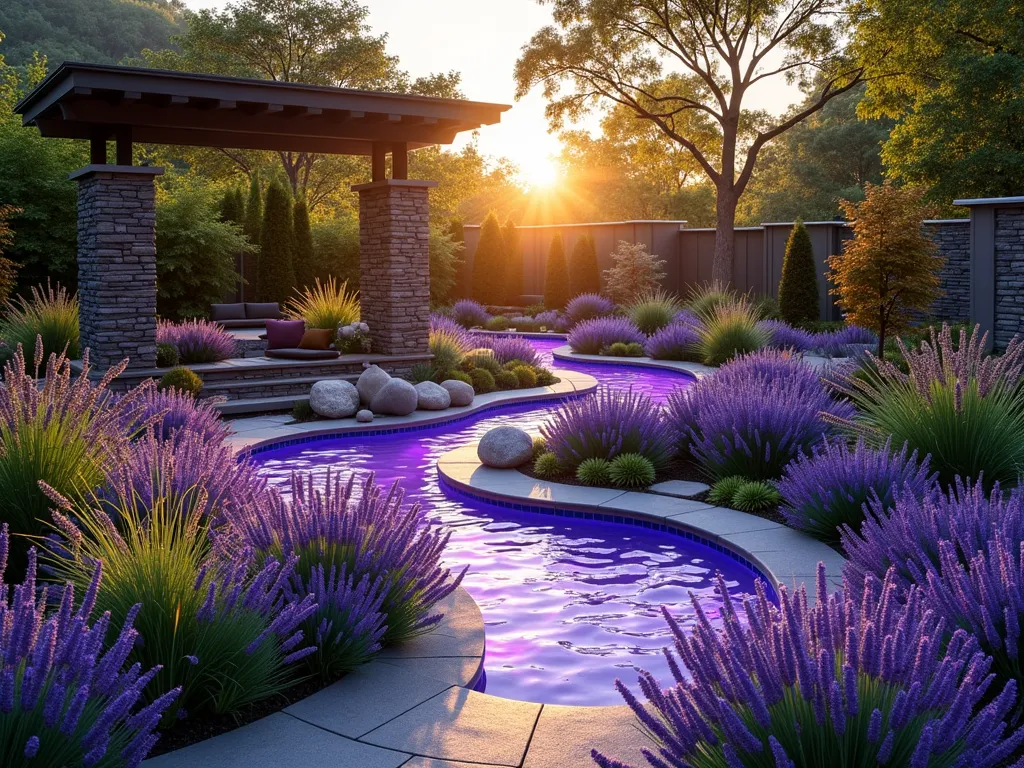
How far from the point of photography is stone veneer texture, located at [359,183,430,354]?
13062 mm

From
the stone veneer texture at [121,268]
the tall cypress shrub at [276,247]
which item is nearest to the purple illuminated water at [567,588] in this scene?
the stone veneer texture at [121,268]

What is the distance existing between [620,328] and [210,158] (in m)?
22.4

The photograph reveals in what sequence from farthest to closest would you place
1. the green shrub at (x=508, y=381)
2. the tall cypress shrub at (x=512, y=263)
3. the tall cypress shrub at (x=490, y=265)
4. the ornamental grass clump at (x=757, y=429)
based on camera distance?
the tall cypress shrub at (x=512, y=263) < the tall cypress shrub at (x=490, y=265) < the green shrub at (x=508, y=381) < the ornamental grass clump at (x=757, y=429)

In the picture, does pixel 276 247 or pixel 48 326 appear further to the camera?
pixel 276 247

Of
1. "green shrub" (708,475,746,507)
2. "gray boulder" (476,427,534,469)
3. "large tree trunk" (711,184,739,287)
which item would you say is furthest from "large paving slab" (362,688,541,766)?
"large tree trunk" (711,184,739,287)

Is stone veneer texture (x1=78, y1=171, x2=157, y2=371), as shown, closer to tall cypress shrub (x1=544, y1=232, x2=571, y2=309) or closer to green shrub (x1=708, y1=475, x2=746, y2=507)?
green shrub (x1=708, y1=475, x2=746, y2=507)

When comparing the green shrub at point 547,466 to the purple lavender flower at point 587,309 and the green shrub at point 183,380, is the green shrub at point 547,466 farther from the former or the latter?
the purple lavender flower at point 587,309

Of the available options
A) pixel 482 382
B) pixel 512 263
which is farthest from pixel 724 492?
pixel 512 263

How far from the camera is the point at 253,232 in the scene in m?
22.3

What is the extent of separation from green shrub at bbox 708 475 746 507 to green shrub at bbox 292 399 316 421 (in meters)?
5.54

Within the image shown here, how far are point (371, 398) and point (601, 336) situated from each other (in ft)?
22.3

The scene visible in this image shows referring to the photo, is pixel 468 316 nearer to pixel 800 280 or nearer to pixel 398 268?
pixel 800 280

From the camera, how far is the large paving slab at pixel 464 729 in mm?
3324

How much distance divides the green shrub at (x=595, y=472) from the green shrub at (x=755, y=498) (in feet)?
3.73
